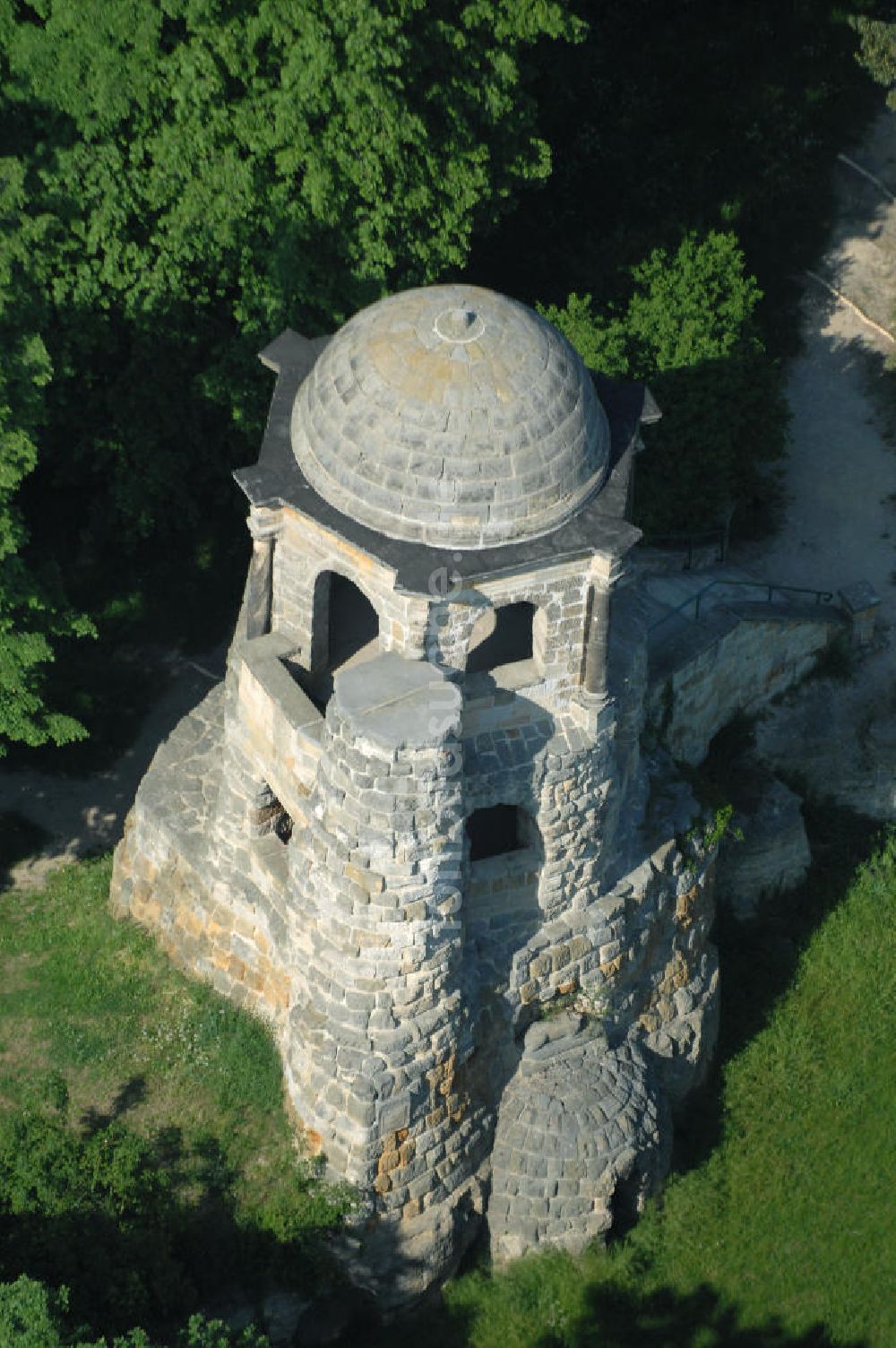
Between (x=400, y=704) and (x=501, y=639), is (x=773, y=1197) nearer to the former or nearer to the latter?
(x=501, y=639)

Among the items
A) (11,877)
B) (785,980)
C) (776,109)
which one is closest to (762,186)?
(776,109)

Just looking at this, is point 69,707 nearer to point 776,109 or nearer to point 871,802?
point 871,802

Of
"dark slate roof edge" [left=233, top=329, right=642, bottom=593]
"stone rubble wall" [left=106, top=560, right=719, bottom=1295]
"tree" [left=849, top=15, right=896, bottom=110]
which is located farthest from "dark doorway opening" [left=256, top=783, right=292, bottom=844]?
"tree" [left=849, top=15, right=896, bottom=110]

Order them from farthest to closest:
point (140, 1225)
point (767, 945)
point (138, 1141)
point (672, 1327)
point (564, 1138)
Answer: point (767, 945) < point (672, 1327) < point (564, 1138) < point (138, 1141) < point (140, 1225)

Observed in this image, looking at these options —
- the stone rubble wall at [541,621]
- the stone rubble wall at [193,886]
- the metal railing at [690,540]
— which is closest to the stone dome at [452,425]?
the stone rubble wall at [541,621]

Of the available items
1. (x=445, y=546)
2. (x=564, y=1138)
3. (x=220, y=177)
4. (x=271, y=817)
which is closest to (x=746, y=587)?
(x=271, y=817)

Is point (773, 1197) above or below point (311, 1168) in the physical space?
below

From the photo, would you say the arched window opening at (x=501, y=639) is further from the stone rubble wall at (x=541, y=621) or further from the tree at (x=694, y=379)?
the tree at (x=694, y=379)

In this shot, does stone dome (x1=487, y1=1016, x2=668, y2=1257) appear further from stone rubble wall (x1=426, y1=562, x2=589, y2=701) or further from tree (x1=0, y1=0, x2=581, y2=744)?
tree (x1=0, y1=0, x2=581, y2=744)
